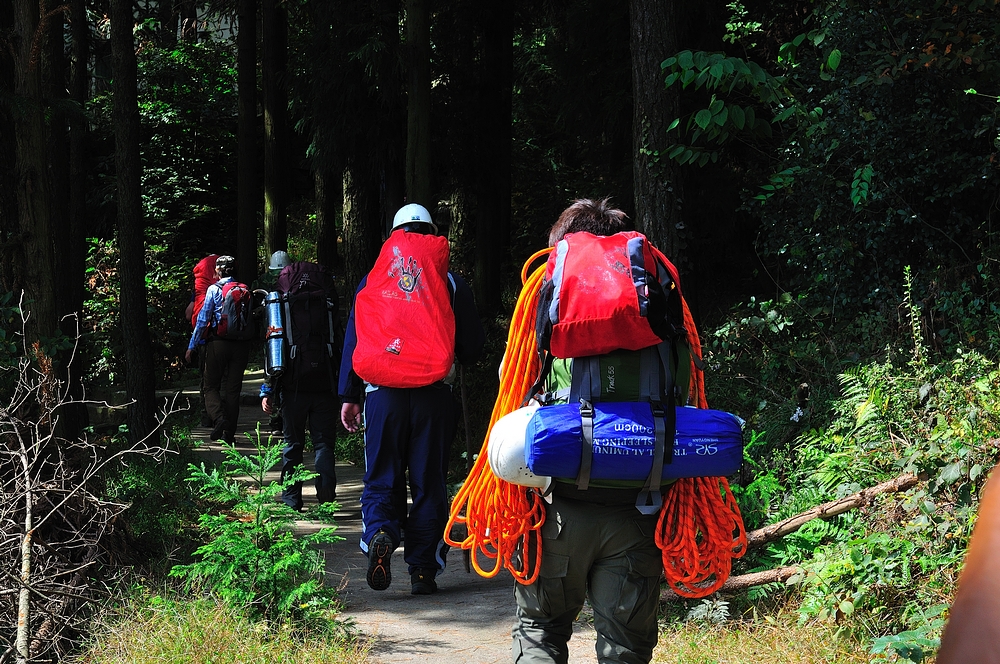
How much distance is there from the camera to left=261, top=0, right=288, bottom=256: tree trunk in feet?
63.1

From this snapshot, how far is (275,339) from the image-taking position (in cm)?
793

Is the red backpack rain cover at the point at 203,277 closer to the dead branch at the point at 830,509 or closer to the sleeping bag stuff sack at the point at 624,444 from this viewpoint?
the dead branch at the point at 830,509

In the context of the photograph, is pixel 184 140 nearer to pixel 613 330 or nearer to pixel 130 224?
pixel 130 224

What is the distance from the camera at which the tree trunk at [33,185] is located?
6.86 meters

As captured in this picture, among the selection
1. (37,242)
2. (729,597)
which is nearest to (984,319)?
(729,597)

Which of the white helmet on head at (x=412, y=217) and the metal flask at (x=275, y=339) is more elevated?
the white helmet on head at (x=412, y=217)

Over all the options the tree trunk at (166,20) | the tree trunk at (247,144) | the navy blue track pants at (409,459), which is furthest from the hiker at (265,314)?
the tree trunk at (166,20)

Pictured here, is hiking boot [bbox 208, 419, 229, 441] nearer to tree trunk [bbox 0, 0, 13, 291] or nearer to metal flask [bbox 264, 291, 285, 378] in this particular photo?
metal flask [bbox 264, 291, 285, 378]

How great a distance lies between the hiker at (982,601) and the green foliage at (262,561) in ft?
13.7

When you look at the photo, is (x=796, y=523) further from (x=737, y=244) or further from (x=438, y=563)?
(x=737, y=244)

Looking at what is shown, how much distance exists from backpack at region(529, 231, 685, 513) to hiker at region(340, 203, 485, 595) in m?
2.33

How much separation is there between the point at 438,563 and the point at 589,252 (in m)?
3.31

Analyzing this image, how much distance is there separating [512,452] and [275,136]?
18.0 meters

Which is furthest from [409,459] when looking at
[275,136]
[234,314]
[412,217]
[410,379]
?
[275,136]
